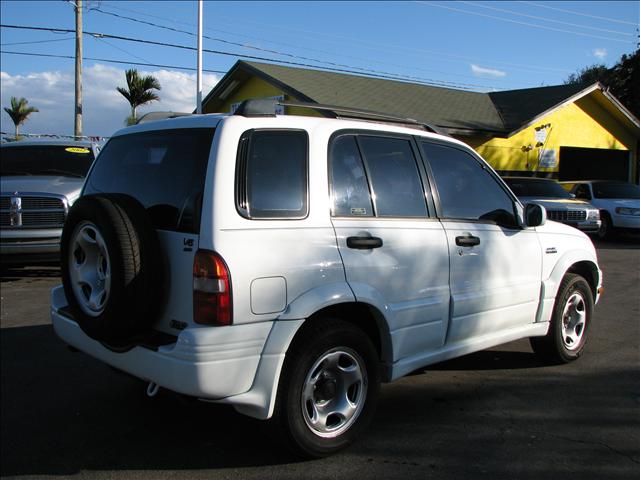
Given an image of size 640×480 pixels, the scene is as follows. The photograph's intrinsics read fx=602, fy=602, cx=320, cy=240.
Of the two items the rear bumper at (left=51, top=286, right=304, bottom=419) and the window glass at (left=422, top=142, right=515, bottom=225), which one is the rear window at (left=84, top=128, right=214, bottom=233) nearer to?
the rear bumper at (left=51, top=286, right=304, bottom=419)

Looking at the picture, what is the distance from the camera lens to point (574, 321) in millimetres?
5293

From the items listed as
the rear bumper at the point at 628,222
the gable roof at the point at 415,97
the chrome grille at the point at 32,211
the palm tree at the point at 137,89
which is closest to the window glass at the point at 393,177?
the chrome grille at the point at 32,211

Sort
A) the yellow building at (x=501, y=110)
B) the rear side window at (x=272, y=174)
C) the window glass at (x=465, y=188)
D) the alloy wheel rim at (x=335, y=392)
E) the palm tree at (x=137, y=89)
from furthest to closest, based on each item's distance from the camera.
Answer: the palm tree at (x=137, y=89)
the yellow building at (x=501, y=110)
the window glass at (x=465, y=188)
the alloy wheel rim at (x=335, y=392)
the rear side window at (x=272, y=174)

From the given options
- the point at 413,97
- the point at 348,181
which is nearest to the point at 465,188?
the point at 348,181

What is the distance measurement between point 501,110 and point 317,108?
72.6 feet

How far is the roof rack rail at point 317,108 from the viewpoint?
3.35 metres

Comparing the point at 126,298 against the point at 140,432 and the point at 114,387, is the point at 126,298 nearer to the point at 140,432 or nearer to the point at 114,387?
the point at 140,432

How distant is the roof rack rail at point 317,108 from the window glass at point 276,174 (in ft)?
0.44

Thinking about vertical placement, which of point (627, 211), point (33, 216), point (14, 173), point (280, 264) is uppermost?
point (14, 173)

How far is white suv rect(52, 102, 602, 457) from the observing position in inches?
119

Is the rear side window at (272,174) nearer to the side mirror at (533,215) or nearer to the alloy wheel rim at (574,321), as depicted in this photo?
the side mirror at (533,215)

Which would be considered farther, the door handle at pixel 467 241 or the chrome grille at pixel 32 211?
the chrome grille at pixel 32 211

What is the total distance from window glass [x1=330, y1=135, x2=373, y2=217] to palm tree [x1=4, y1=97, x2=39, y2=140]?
36692 mm

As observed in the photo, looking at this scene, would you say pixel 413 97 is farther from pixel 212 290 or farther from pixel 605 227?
pixel 212 290
